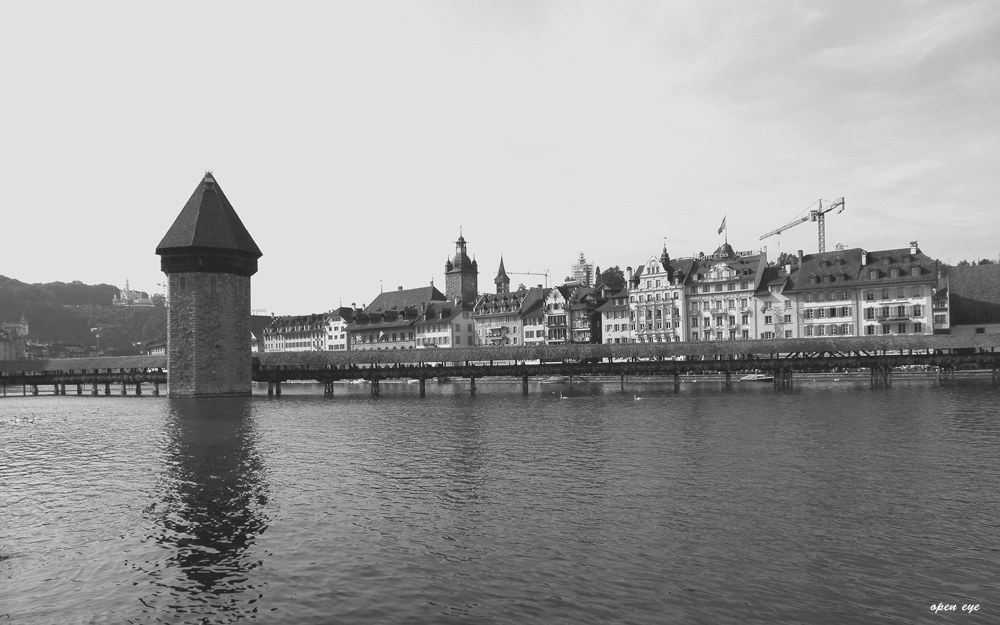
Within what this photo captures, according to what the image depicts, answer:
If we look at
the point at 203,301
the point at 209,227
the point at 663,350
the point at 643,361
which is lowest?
the point at 643,361

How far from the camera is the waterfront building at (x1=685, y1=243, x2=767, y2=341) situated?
85.3 meters

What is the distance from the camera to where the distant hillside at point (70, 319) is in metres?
179

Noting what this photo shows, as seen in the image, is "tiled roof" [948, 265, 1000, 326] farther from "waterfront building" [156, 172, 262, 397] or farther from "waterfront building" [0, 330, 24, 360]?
"waterfront building" [0, 330, 24, 360]

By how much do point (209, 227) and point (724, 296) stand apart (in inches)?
2305

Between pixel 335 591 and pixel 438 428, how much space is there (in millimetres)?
24409

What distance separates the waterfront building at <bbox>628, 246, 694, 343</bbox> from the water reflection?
6617 cm

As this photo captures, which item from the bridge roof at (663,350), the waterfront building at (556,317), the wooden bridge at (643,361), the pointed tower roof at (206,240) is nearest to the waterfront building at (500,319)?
the waterfront building at (556,317)

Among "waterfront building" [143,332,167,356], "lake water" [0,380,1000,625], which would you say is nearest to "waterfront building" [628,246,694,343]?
"lake water" [0,380,1000,625]

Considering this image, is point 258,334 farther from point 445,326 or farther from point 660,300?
point 660,300

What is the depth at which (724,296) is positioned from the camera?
287 ft

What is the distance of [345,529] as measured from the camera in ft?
56.4

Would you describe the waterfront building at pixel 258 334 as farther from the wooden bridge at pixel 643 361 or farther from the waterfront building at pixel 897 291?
the waterfront building at pixel 897 291

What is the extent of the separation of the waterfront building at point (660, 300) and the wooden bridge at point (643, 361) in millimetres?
16894

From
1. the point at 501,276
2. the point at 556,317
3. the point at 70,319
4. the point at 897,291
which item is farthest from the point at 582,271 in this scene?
the point at 70,319
